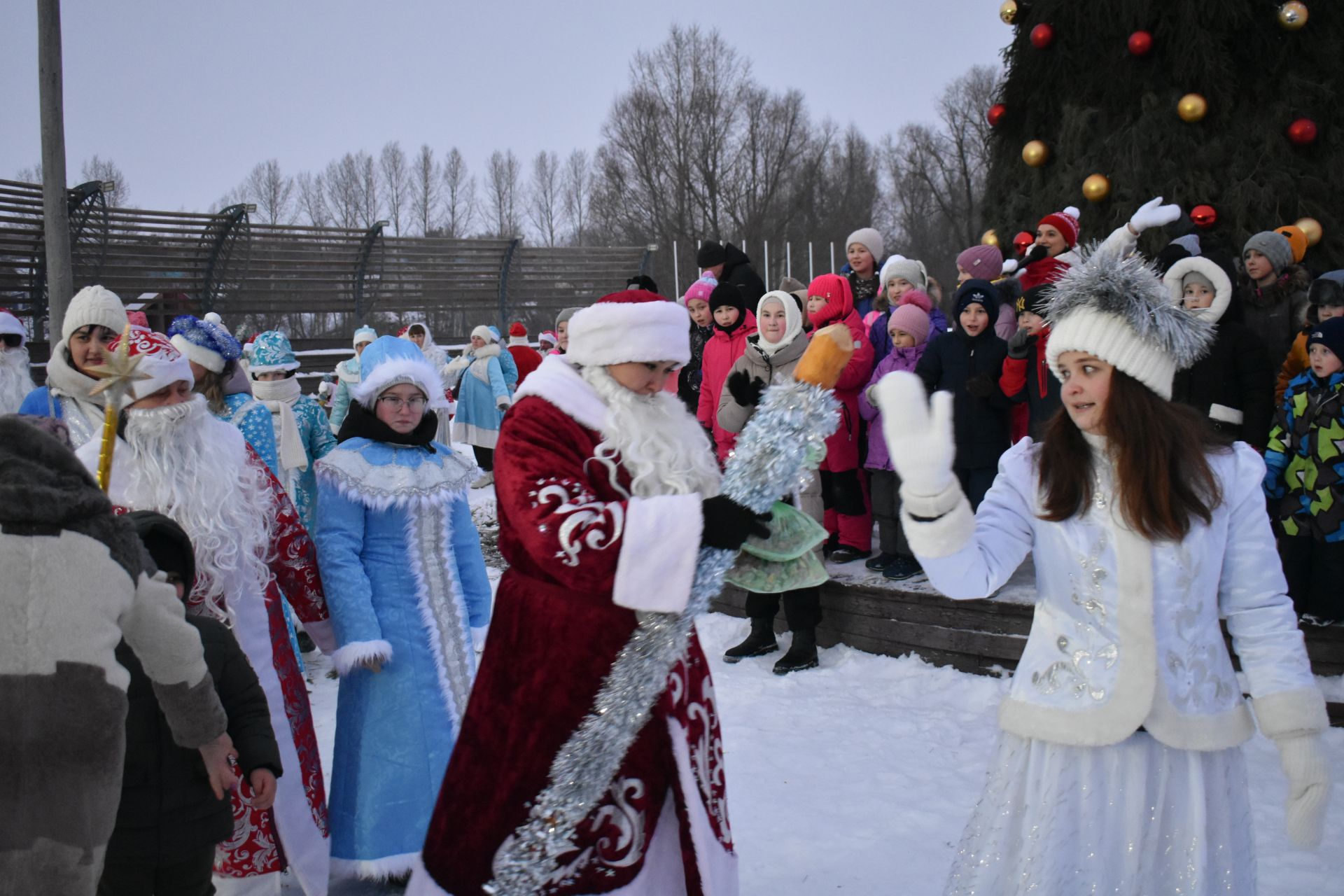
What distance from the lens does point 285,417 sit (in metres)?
5.79

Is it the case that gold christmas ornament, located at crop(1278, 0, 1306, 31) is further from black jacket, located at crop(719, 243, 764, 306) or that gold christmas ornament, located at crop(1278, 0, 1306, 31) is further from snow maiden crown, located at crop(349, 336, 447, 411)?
snow maiden crown, located at crop(349, 336, 447, 411)

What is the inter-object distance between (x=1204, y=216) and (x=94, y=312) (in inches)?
281

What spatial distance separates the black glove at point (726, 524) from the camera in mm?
2305

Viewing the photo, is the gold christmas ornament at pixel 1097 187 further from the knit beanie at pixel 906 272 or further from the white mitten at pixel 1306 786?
the white mitten at pixel 1306 786

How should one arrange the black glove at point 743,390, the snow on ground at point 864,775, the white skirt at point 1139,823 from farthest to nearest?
the black glove at point 743,390 → the snow on ground at point 864,775 → the white skirt at point 1139,823

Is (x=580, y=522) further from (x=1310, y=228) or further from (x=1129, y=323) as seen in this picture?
(x=1310, y=228)

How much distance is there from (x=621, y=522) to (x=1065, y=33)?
707 cm

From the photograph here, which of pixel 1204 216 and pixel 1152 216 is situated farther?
pixel 1204 216

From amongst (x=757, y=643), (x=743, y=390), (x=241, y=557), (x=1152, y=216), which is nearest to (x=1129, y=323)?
(x=1152, y=216)

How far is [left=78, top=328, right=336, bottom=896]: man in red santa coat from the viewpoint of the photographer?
3160 millimetres

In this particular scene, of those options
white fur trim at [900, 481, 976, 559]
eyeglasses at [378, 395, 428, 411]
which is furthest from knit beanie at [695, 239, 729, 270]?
white fur trim at [900, 481, 976, 559]

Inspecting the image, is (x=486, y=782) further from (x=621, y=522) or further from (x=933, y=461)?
(x=933, y=461)

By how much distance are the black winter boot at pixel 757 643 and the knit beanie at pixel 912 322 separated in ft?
6.45

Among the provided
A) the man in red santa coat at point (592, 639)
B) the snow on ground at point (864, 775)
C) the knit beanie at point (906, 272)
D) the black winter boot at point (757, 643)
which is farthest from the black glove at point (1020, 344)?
the man in red santa coat at point (592, 639)
